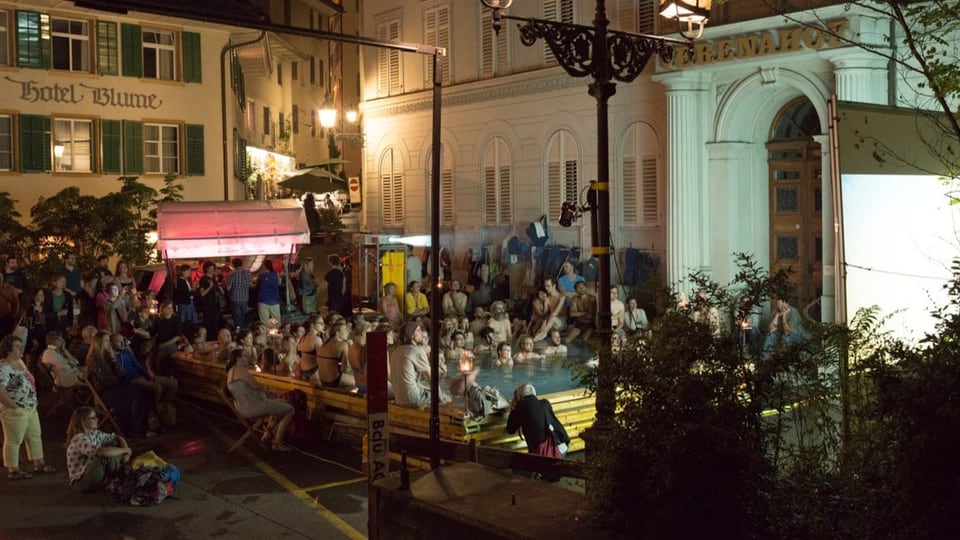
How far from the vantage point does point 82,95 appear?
108 ft

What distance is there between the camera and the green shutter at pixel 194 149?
34719mm

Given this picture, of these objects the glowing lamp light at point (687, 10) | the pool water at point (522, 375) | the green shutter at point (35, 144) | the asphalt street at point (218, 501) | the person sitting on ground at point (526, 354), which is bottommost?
the asphalt street at point (218, 501)

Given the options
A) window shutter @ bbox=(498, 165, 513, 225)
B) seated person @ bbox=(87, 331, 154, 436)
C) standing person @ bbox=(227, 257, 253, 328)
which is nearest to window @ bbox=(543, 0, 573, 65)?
window shutter @ bbox=(498, 165, 513, 225)

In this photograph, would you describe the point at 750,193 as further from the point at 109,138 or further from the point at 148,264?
the point at 109,138

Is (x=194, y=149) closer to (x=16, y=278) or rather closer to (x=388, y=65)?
(x=388, y=65)

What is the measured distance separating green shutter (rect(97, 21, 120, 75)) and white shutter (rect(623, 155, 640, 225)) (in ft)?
55.0

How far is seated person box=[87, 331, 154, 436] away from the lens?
48.8 feet

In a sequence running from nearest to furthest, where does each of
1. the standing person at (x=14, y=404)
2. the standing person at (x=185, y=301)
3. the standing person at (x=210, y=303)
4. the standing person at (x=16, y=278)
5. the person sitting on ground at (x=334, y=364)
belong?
1. the standing person at (x=14, y=404)
2. the person sitting on ground at (x=334, y=364)
3. the standing person at (x=185, y=301)
4. the standing person at (x=16, y=278)
5. the standing person at (x=210, y=303)

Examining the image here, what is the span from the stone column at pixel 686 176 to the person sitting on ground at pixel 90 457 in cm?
1412

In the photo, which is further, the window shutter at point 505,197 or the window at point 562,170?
the window shutter at point 505,197

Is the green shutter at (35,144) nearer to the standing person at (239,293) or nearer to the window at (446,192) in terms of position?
the window at (446,192)

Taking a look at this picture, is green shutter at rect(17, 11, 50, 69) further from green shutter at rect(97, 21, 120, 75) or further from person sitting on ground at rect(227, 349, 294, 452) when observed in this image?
person sitting on ground at rect(227, 349, 294, 452)

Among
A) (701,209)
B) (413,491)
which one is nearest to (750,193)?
(701,209)

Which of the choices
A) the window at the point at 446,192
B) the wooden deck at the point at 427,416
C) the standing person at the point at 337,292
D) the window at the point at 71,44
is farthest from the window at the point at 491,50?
the wooden deck at the point at 427,416
